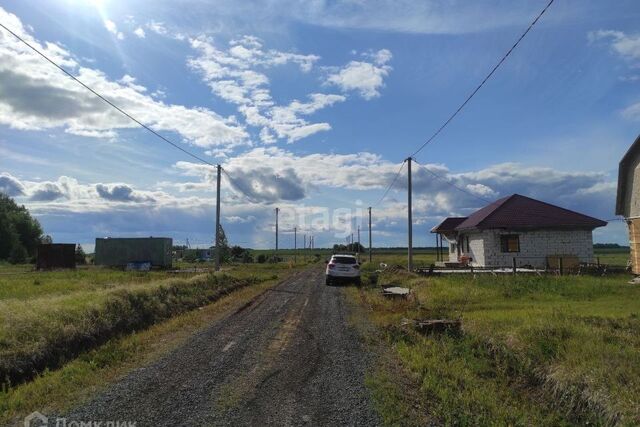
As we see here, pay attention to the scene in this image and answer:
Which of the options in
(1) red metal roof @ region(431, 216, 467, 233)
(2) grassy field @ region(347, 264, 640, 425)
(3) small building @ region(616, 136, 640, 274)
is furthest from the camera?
(1) red metal roof @ region(431, 216, 467, 233)

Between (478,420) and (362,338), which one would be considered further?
(362,338)

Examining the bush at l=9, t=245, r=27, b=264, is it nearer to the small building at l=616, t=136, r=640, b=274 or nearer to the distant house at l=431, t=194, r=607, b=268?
the distant house at l=431, t=194, r=607, b=268

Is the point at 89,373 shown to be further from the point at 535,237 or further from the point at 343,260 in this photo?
the point at 535,237

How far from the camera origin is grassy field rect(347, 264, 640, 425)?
20.9ft

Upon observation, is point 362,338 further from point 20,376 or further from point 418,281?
point 418,281

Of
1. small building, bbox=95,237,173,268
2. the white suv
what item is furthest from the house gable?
small building, bbox=95,237,173,268

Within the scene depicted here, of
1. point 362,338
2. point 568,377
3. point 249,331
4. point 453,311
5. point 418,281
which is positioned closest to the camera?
point 568,377

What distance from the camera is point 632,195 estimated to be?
24953 millimetres

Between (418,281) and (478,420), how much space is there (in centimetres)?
1835

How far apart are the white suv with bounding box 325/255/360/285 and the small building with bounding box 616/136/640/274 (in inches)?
547

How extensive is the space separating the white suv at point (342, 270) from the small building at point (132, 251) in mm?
35067

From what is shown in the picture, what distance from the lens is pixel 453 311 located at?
14633mm

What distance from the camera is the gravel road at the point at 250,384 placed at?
19.8 feet

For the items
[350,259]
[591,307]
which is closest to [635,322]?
[591,307]
